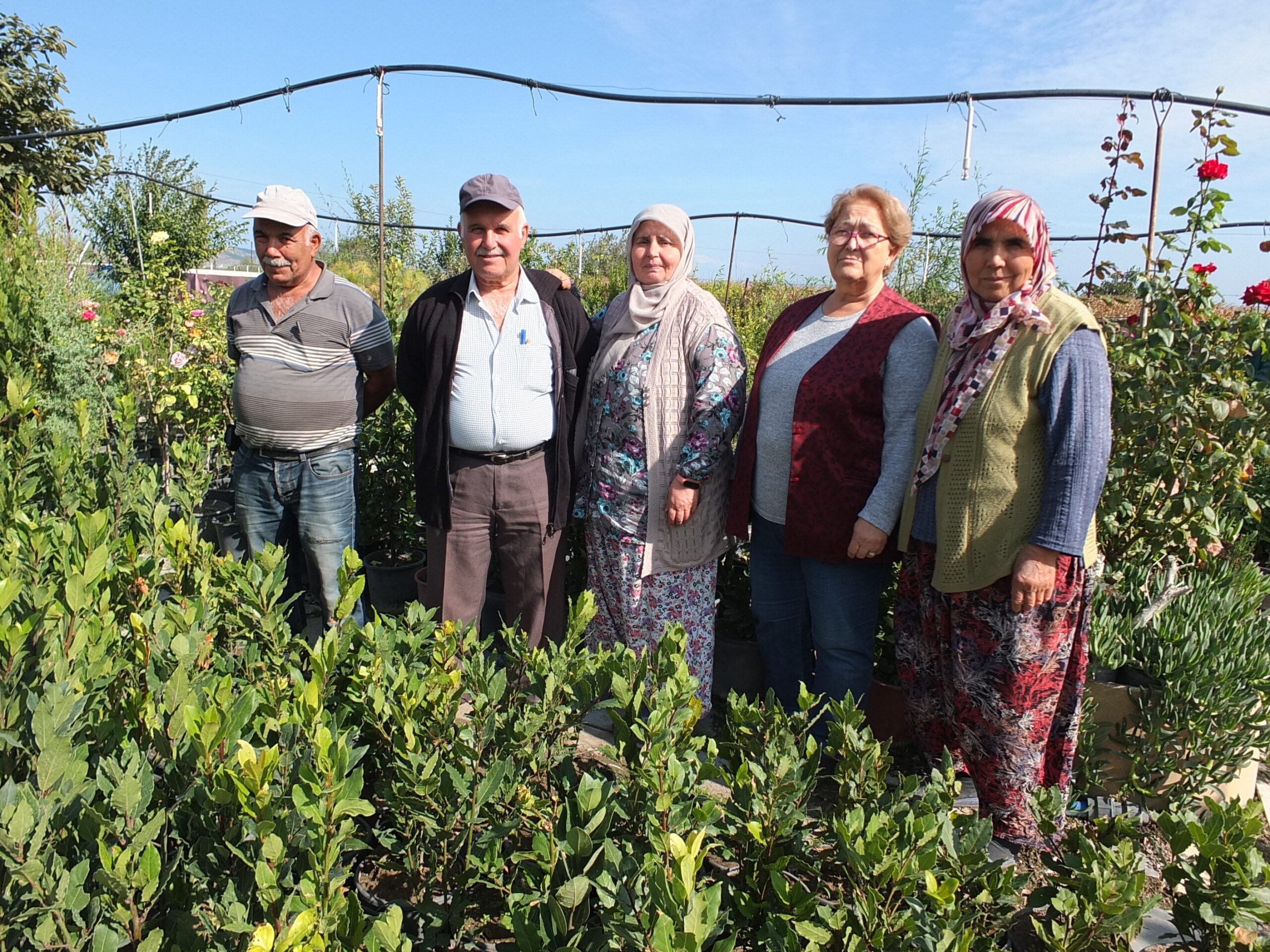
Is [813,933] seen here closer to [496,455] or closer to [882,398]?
[882,398]

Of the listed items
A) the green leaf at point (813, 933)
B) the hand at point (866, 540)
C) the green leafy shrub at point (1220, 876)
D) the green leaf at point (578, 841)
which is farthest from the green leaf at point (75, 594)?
the green leafy shrub at point (1220, 876)

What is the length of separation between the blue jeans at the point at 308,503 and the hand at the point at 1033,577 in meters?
2.26

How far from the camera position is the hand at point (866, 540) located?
7.89 feet

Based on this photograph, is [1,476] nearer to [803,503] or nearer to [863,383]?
[803,503]

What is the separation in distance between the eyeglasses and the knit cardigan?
0.47m

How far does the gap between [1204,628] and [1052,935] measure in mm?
1692

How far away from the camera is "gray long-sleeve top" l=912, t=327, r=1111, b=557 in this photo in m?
1.99

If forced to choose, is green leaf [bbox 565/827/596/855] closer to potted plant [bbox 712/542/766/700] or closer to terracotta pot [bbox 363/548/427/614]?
potted plant [bbox 712/542/766/700]

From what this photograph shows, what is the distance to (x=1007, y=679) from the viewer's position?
2188mm

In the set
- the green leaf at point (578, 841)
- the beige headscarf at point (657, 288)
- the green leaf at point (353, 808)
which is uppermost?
the beige headscarf at point (657, 288)

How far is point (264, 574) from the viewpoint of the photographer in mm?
2283

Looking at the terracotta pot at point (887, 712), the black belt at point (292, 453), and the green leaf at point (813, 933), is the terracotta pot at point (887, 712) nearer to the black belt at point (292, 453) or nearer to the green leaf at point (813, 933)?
the green leaf at point (813, 933)

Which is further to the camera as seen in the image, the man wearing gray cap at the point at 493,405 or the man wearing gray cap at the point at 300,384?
the man wearing gray cap at the point at 300,384

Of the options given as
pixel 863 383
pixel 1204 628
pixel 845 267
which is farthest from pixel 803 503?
pixel 1204 628
